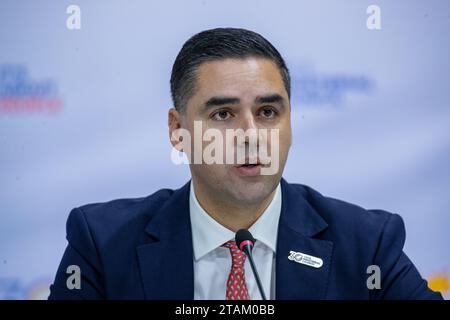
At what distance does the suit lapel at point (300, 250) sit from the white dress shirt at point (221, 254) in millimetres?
41

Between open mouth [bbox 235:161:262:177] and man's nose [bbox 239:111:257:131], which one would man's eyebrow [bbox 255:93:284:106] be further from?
open mouth [bbox 235:161:262:177]

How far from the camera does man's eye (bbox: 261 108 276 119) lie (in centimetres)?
218

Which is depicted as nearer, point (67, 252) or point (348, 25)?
point (67, 252)

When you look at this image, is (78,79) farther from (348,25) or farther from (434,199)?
(434,199)

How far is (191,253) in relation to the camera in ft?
7.18

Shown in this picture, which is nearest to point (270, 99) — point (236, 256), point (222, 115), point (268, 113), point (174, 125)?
point (268, 113)

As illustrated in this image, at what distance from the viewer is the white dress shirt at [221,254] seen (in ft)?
7.11

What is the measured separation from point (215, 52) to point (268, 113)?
279 mm

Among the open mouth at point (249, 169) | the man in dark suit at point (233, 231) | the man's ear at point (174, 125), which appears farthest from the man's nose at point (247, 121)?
the man's ear at point (174, 125)

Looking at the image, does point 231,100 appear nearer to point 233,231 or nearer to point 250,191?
point 250,191

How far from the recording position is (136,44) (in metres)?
2.66
